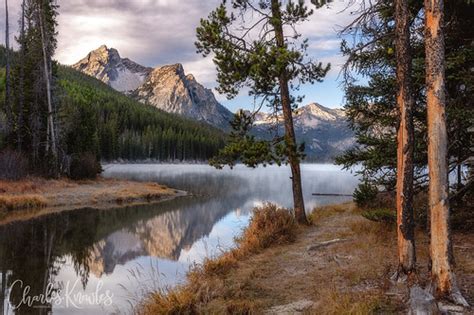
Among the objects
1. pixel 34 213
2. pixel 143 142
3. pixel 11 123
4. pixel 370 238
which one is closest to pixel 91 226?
pixel 34 213

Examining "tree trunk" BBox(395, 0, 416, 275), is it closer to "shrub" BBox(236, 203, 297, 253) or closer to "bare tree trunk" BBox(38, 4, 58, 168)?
"shrub" BBox(236, 203, 297, 253)

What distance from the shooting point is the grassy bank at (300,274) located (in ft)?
21.8

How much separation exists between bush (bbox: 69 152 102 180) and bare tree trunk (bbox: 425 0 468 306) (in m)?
33.9

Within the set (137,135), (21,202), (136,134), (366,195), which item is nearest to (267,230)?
(366,195)

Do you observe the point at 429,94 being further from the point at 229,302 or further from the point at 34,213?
the point at 34,213

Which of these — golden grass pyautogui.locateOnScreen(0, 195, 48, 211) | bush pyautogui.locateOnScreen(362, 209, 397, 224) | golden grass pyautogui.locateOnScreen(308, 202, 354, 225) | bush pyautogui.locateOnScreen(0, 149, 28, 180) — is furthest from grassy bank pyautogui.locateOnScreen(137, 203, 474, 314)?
bush pyautogui.locateOnScreen(0, 149, 28, 180)

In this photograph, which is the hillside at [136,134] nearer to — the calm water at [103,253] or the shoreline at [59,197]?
the shoreline at [59,197]

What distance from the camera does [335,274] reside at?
8414mm

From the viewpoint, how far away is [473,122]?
9.35 m

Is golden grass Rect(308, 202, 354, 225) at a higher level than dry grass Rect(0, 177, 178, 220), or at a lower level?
lower

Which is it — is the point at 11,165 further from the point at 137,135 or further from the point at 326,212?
the point at 137,135

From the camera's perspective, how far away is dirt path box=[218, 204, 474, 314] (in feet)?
21.2

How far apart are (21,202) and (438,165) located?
74.7 feet

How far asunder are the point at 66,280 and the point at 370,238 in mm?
8108
